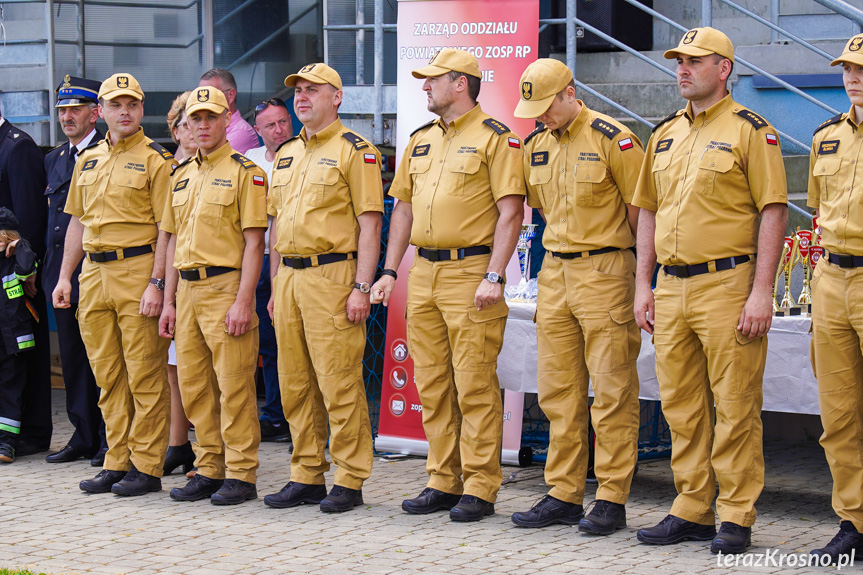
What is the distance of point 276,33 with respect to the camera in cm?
955

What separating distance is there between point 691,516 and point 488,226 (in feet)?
5.27

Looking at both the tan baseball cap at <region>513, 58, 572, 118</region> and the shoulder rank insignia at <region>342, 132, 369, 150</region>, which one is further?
the shoulder rank insignia at <region>342, 132, 369, 150</region>

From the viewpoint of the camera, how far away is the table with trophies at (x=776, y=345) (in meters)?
5.25

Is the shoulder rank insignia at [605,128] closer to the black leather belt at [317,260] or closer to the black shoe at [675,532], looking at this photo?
the black leather belt at [317,260]

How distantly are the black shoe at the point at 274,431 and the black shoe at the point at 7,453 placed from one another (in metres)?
1.58

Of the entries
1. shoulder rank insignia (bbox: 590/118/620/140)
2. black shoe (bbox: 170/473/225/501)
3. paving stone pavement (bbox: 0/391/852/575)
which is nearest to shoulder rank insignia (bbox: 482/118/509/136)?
shoulder rank insignia (bbox: 590/118/620/140)

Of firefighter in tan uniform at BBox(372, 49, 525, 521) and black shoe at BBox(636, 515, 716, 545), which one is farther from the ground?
firefighter in tan uniform at BBox(372, 49, 525, 521)

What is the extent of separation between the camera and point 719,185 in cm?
458

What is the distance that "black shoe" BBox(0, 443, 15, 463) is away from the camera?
22.6 ft

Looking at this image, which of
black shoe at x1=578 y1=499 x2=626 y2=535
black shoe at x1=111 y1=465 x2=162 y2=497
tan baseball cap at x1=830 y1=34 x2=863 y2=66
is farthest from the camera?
black shoe at x1=111 y1=465 x2=162 y2=497

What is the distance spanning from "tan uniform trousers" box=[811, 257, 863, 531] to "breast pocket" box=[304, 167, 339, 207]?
230 cm

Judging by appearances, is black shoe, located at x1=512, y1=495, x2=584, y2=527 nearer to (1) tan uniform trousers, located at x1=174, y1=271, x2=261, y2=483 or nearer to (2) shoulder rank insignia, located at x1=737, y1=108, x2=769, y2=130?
(1) tan uniform trousers, located at x1=174, y1=271, x2=261, y2=483

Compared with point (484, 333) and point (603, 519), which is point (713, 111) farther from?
point (603, 519)

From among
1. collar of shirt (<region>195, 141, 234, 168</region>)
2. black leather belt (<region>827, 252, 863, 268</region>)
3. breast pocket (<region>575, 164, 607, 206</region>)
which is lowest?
black leather belt (<region>827, 252, 863, 268</region>)
